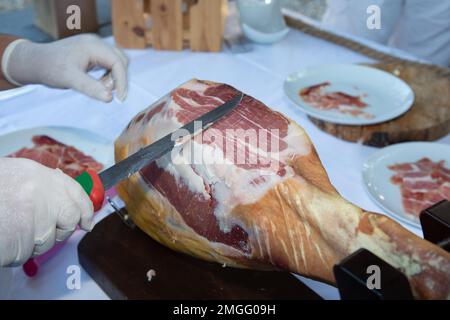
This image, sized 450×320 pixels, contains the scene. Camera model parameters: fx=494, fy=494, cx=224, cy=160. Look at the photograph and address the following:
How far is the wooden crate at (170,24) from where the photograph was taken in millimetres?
→ 1426

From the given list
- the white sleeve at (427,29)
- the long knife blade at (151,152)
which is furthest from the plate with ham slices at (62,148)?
the white sleeve at (427,29)

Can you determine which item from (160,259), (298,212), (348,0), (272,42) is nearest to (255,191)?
(298,212)

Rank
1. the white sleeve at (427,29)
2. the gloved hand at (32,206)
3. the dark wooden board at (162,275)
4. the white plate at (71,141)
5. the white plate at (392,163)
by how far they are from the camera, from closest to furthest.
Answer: the gloved hand at (32,206) → the dark wooden board at (162,275) → the white plate at (392,163) → the white plate at (71,141) → the white sleeve at (427,29)

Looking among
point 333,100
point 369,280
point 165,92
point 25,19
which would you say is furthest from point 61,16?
point 369,280

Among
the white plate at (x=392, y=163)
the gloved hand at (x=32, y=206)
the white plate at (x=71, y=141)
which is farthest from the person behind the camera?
the white plate at (x=71, y=141)

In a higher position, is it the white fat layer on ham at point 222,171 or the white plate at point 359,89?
the white fat layer on ham at point 222,171

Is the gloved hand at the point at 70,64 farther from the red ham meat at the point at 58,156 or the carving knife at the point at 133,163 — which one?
the carving knife at the point at 133,163

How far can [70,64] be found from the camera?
1027mm

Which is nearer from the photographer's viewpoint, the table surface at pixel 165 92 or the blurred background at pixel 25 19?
the table surface at pixel 165 92

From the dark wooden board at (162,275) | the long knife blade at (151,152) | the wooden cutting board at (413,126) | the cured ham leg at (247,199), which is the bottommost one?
the dark wooden board at (162,275)

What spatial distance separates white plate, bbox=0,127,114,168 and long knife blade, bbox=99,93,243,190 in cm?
33

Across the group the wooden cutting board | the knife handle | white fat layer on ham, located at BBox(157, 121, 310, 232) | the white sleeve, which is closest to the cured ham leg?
white fat layer on ham, located at BBox(157, 121, 310, 232)

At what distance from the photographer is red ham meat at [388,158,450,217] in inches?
38.0

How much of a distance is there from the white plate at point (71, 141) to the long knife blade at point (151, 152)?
327 millimetres
